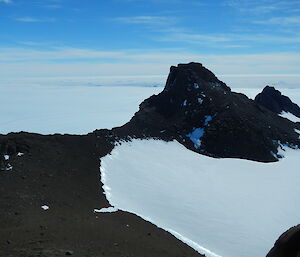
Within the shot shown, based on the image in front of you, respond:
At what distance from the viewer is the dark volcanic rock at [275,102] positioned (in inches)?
4788

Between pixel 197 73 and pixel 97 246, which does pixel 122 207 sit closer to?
pixel 97 246

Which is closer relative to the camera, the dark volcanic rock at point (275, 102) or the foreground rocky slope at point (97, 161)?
the foreground rocky slope at point (97, 161)

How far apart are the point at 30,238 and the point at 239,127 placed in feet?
188

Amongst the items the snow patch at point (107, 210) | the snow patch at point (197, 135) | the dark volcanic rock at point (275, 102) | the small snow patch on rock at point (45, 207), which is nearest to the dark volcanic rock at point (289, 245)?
the snow patch at point (107, 210)

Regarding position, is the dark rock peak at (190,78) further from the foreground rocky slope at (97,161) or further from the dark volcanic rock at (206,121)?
the foreground rocky slope at (97,161)

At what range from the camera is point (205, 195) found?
43250mm

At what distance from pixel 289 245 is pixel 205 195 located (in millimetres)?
25381

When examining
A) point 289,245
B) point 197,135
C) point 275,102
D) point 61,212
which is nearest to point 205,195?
point 61,212

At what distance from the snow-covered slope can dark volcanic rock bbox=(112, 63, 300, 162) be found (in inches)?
200

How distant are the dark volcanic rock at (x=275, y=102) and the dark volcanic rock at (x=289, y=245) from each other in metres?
108

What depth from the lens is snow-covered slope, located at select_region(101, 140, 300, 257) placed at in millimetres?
33594

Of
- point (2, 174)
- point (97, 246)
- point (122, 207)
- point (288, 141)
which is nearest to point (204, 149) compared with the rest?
point (288, 141)

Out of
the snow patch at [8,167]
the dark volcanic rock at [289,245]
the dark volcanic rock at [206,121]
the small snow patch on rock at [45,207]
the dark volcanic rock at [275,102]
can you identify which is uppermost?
the dark volcanic rock at [275,102]

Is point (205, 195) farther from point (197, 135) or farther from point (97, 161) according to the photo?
point (197, 135)
